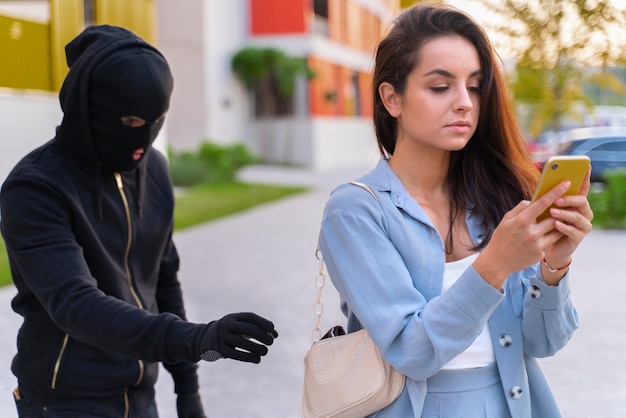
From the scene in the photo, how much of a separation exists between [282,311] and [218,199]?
8.41 metres

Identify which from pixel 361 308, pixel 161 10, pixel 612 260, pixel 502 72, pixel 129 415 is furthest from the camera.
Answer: pixel 161 10

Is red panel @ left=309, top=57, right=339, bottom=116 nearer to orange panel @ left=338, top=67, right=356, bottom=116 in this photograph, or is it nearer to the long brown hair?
orange panel @ left=338, top=67, right=356, bottom=116

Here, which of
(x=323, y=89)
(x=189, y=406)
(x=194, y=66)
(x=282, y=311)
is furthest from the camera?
(x=323, y=89)

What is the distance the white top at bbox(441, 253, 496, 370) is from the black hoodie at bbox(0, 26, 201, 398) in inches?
21.9

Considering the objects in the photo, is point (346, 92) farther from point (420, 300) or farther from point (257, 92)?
point (420, 300)

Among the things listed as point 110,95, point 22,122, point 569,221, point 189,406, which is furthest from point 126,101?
point 22,122

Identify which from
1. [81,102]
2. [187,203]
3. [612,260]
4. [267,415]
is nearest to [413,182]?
[81,102]

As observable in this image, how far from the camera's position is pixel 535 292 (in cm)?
198

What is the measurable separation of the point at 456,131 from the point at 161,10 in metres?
22.7

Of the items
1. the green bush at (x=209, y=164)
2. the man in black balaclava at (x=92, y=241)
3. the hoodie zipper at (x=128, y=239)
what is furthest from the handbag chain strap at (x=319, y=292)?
the green bush at (x=209, y=164)

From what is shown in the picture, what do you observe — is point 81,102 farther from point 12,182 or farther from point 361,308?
point 361,308

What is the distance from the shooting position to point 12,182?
2.29m

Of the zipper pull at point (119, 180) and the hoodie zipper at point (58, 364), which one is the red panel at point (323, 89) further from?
the hoodie zipper at point (58, 364)

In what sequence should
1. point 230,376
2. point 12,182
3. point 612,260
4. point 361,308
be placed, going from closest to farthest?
point 361,308, point 12,182, point 230,376, point 612,260
